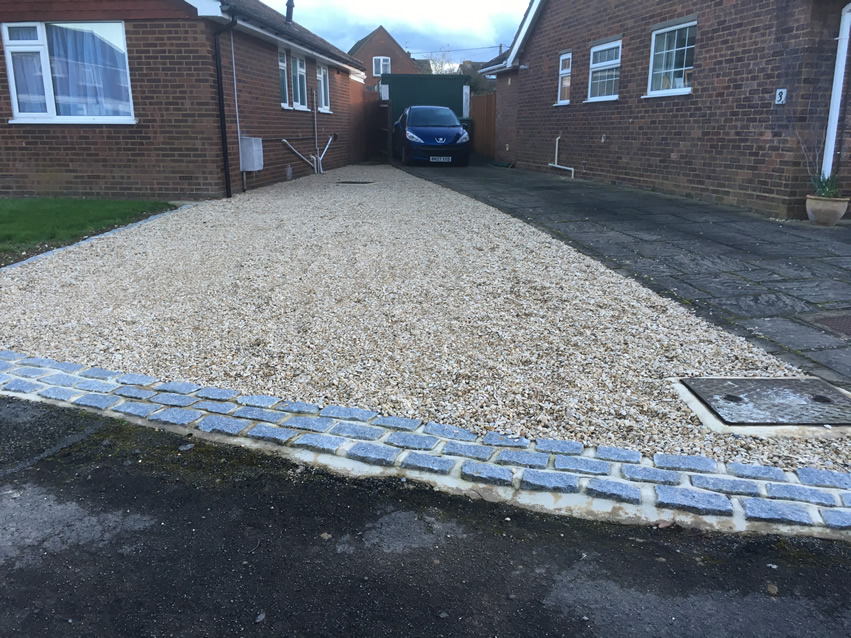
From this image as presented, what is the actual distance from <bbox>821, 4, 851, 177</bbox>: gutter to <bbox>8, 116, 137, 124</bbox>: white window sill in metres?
11.0

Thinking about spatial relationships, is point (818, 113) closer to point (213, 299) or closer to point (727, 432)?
point (727, 432)

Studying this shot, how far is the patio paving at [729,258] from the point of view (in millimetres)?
4863

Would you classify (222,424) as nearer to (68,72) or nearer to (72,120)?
(72,120)

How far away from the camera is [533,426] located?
11.5ft

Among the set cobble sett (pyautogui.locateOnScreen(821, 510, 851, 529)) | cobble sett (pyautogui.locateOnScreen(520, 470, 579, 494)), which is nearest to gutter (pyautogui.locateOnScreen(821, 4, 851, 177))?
cobble sett (pyautogui.locateOnScreen(821, 510, 851, 529))

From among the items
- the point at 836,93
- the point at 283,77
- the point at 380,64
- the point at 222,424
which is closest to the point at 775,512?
the point at 222,424

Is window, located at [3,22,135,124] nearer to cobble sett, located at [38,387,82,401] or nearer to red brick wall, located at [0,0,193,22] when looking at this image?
red brick wall, located at [0,0,193,22]

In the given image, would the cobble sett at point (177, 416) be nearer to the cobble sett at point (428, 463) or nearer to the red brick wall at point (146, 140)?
the cobble sett at point (428, 463)

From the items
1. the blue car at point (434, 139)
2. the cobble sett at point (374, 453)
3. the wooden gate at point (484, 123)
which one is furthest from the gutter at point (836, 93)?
the wooden gate at point (484, 123)

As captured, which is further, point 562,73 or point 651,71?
point 562,73

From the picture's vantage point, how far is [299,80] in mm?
17250

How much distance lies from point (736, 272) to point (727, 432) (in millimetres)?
3595

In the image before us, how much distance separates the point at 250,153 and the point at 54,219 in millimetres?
4102

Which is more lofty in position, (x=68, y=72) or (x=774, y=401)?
(x=68, y=72)
